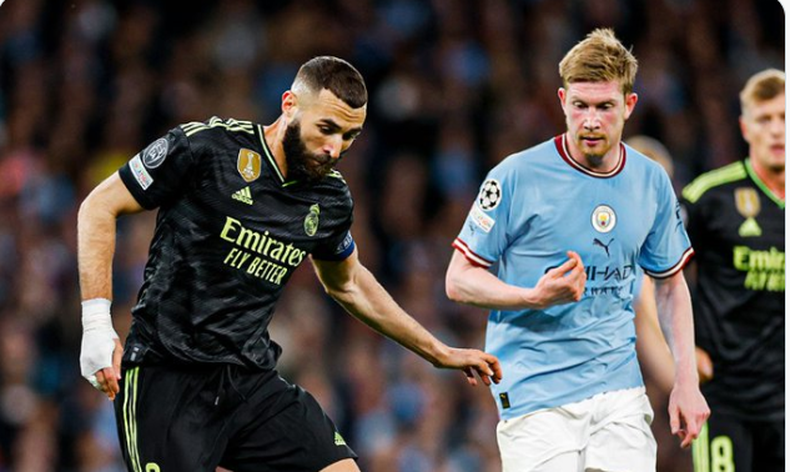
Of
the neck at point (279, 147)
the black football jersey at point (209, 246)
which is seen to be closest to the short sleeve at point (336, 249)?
the black football jersey at point (209, 246)

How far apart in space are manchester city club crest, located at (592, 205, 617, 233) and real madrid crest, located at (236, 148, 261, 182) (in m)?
1.35

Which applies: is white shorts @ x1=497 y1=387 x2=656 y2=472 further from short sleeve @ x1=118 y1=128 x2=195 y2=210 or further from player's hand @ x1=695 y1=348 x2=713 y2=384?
short sleeve @ x1=118 y1=128 x2=195 y2=210

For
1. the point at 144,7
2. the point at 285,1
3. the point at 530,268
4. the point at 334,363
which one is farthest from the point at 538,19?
the point at 530,268

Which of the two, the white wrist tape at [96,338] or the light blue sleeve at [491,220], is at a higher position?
the light blue sleeve at [491,220]

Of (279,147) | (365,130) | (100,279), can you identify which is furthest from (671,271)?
(365,130)

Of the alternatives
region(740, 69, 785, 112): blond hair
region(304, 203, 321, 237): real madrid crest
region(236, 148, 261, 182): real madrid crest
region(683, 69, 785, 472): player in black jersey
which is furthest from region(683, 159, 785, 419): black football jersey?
region(236, 148, 261, 182): real madrid crest

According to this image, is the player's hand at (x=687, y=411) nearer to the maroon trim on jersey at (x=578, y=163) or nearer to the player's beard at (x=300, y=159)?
the maroon trim on jersey at (x=578, y=163)

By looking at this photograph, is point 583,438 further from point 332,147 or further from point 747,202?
point 747,202

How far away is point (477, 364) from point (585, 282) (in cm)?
53

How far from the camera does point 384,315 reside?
5.39 metres

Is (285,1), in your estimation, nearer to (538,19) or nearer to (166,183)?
(538,19)

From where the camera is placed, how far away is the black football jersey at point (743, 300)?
645cm

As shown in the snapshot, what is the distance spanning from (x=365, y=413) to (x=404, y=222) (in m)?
2.30

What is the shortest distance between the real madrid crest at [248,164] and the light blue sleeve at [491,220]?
892mm
